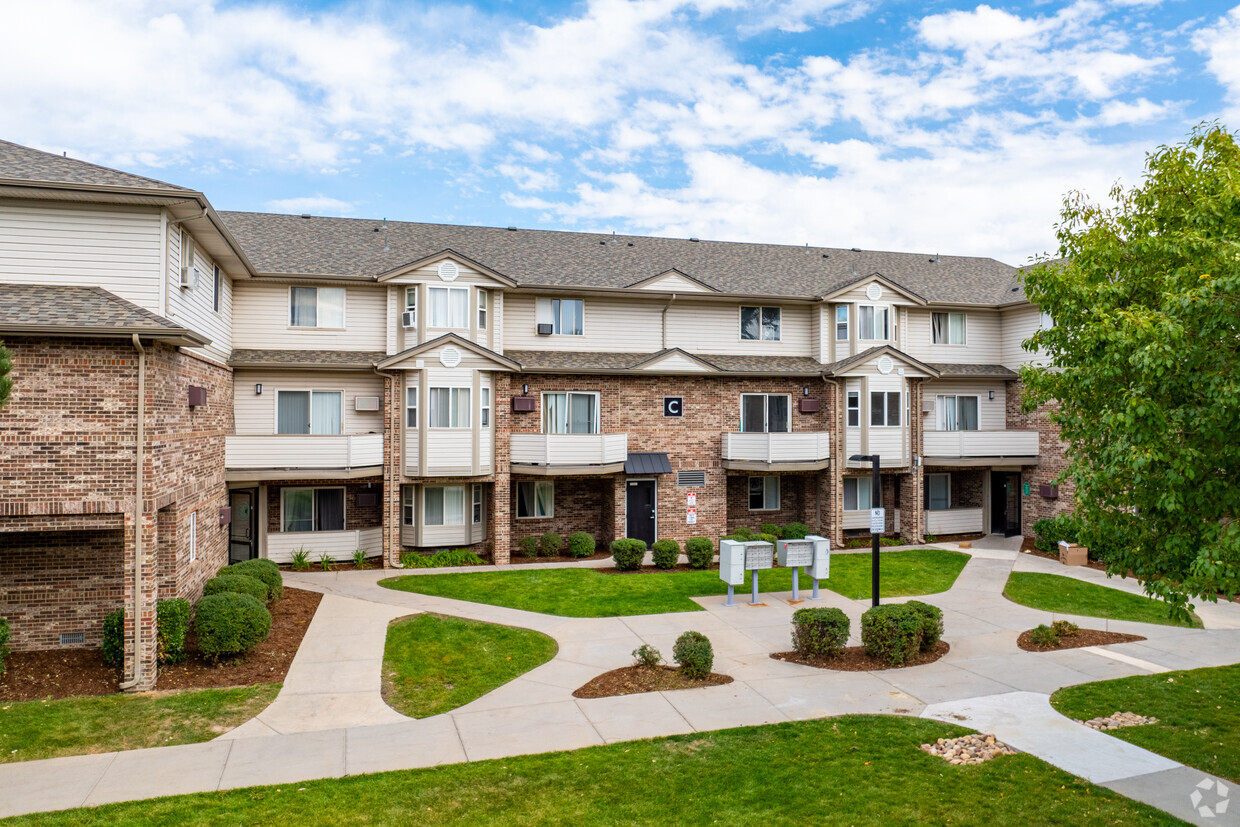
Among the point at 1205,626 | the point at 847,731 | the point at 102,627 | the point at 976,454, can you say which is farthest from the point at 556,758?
the point at 976,454

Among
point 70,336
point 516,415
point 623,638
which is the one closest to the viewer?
point 70,336

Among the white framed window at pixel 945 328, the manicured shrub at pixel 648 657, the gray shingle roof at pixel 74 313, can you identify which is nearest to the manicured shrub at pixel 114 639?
the gray shingle roof at pixel 74 313

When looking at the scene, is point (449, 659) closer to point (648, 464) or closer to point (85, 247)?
point (85, 247)

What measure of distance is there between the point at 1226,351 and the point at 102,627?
49.6ft

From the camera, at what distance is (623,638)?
1279 centimetres

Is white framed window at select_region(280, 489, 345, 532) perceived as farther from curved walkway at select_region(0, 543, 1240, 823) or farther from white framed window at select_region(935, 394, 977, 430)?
white framed window at select_region(935, 394, 977, 430)

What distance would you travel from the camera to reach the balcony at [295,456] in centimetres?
1748

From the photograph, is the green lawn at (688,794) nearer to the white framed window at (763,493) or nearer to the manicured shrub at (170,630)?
the manicured shrub at (170,630)

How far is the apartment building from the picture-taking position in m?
11.1

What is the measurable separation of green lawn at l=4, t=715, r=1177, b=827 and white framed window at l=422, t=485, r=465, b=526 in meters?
12.5

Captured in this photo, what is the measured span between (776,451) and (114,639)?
15976 mm

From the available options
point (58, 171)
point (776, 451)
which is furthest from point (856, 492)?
point (58, 171)

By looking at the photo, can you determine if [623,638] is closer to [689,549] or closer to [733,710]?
[733,710]

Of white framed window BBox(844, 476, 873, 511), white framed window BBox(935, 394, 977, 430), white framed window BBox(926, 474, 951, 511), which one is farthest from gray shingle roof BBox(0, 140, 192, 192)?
white framed window BBox(926, 474, 951, 511)
